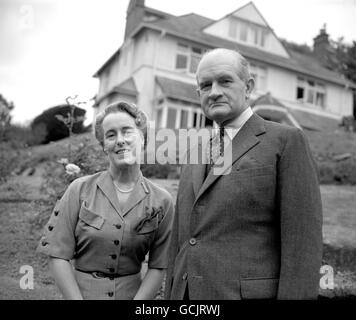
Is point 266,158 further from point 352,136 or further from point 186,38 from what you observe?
point 186,38

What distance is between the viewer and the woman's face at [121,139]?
7.06 ft

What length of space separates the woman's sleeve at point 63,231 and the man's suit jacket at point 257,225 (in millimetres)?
584

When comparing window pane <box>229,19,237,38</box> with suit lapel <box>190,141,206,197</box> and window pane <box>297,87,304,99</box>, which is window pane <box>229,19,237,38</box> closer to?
window pane <box>297,87,304,99</box>

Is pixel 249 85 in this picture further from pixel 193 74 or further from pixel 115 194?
pixel 193 74

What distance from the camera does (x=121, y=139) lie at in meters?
2.14

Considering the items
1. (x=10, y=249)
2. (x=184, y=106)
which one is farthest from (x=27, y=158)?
(x=184, y=106)

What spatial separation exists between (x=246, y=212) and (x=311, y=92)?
66.6ft

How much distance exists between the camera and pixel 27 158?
430 inches

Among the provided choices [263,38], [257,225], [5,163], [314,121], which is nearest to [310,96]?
[314,121]

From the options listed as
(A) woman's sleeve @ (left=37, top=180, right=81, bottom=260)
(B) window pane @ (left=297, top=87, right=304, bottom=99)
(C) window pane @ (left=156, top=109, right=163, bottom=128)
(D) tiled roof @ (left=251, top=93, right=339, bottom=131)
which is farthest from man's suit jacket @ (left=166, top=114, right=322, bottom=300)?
(B) window pane @ (left=297, top=87, right=304, bottom=99)

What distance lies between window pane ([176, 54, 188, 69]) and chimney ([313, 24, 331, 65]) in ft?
38.6

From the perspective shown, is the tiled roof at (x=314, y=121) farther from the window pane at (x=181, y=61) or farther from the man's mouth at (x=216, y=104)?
the man's mouth at (x=216, y=104)

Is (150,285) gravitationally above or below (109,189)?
below

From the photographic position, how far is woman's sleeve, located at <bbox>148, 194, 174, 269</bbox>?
221 centimetres
